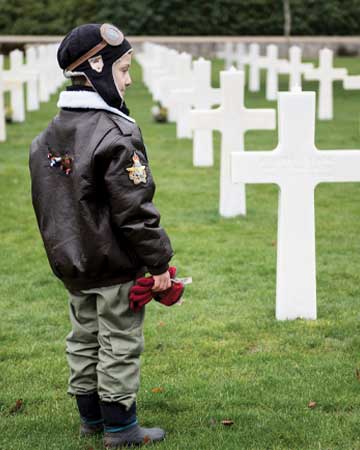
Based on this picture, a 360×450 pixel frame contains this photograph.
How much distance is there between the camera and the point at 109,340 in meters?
3.78

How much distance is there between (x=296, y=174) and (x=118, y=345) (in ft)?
6.36

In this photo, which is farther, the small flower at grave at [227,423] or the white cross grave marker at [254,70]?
the white cross grave marker at [254,70]

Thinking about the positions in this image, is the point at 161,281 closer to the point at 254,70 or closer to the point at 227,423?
the point at 227,423

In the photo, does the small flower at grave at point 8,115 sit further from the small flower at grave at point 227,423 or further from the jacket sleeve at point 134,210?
the jacket sleeve at point 134,210

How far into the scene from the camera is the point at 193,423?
4.19m

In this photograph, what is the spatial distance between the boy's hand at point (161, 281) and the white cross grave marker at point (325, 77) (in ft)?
39.9

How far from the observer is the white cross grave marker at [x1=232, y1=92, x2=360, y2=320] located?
5242mm

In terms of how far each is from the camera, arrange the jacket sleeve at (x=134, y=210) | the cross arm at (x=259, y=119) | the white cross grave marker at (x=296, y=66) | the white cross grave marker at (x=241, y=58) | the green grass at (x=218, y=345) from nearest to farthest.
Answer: the jacket sleeve at (x=134, y=210) < the green grass at (x=218, y=345) < the cross arm at (x=259, y=119) < the white cross grave marker at (x=296, y=66) < the white cross grave marker at (x=241, y=58)

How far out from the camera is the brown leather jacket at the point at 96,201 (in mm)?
3598

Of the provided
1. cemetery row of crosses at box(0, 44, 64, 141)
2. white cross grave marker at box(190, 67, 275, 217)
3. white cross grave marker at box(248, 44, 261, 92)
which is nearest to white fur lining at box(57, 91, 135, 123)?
white cross grave marker at box(190, 67, 275, 217)

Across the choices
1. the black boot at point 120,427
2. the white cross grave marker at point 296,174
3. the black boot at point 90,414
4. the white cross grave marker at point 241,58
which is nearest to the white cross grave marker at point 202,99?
the white cross grave marker at point 296,174

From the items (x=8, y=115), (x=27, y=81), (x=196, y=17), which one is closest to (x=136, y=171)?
(x=8, y=115)

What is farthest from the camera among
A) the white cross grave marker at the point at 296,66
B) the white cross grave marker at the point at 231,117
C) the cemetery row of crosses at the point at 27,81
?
the white cross grave marker at the point at 296,66

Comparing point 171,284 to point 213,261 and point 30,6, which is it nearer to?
point 213,261
